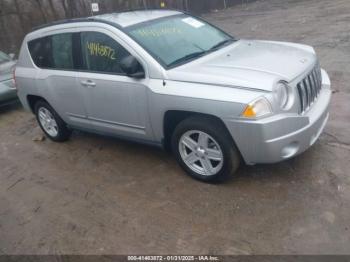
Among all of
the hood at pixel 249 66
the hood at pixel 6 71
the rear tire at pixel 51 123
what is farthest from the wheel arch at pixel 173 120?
the hood at pixel 6 71

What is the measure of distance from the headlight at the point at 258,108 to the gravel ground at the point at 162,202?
2.82ft

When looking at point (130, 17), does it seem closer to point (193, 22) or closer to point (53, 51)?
point (193, 22)

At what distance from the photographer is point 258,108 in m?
3.41

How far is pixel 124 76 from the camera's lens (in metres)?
4.29

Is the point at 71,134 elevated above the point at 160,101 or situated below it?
below

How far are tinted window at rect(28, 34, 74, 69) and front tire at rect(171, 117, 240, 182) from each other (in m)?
1.85

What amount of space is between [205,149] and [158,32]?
4.83 ft

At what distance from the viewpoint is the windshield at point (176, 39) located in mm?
4184

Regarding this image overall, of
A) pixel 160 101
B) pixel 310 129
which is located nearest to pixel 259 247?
pixel 310 129

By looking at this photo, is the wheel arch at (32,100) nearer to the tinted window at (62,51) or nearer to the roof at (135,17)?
the tinted window at (62,51)

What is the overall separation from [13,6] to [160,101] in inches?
406

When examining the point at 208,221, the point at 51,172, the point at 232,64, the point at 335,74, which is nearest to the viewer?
the point at 208,221

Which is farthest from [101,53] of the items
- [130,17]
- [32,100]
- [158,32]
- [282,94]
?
[282,94]

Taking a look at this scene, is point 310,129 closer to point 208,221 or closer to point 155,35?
point 208,221
